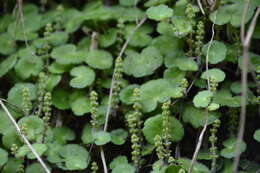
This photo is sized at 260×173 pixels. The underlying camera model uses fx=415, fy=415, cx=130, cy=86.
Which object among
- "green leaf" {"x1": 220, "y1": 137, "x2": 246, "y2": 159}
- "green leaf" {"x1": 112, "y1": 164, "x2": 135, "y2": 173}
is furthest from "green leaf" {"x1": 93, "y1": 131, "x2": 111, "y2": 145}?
"green leaf" {"x1": 220, "y1": 137, "x2": 246, "y2": 159}

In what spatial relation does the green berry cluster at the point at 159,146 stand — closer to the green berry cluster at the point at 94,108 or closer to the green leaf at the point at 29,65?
the green berry cluster at the point at 94,108

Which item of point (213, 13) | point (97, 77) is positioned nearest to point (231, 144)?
point (213, 13)

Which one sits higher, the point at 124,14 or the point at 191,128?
the point at 124,14

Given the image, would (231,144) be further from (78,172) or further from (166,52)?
(78,172)

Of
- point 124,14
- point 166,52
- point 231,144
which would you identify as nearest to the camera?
point 231,144

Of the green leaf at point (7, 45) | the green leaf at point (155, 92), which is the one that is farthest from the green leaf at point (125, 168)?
the green leaf at point (7, 45)

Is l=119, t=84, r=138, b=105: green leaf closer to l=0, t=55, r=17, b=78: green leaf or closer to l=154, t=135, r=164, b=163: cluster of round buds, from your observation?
l=154, t=135, r=164, b=163: cluster of round buds
